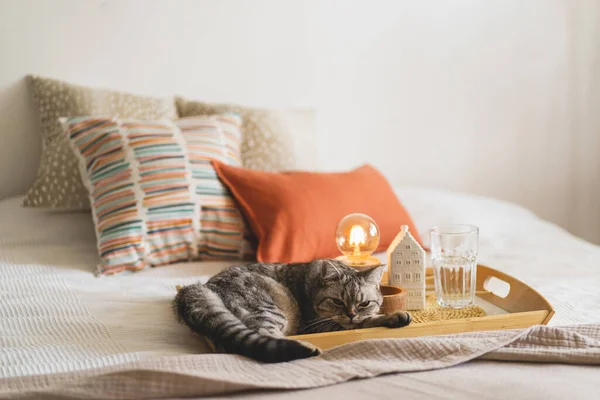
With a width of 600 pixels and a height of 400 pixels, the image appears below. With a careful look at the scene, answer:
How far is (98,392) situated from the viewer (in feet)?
3.37

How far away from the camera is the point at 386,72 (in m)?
3.01

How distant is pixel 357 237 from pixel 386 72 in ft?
4.84

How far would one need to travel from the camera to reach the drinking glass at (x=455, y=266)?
5.28ft

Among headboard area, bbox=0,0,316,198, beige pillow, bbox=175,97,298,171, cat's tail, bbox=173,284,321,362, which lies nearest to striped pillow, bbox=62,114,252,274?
beige pillow, bbox=175,97,298,171

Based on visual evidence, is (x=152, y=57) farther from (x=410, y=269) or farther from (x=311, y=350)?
(x=311, y=350)

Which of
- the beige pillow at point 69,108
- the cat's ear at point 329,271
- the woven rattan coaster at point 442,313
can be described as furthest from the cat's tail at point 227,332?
the beige pillow at point 69,108

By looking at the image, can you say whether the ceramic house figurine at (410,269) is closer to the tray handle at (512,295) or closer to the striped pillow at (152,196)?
the tray handle at (512,295)

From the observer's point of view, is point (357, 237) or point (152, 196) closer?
point (357, 237)

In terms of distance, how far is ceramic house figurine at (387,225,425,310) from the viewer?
1588 millimetres

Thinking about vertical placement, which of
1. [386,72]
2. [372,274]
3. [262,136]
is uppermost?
[386,72]

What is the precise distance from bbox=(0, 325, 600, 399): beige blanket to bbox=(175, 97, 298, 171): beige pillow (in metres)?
1.25

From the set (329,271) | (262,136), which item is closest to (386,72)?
(262,136)

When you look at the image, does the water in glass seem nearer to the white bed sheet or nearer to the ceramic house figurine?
the ceramic house figurine

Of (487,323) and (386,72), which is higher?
(386,72)
